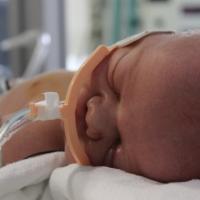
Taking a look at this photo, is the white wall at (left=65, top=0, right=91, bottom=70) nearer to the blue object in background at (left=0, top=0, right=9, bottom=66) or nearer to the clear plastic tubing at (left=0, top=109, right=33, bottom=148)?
the blue object in background at (left=0, top=0, right=9, bottom=66)

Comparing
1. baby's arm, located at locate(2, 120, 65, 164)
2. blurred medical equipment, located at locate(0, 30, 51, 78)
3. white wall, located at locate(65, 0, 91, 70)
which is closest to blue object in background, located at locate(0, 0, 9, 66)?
blurred medical equipment, located at locate(0, 30, 51, 78)

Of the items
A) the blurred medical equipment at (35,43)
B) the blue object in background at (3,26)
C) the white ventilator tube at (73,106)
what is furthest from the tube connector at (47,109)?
the blue object in background at (3,26)

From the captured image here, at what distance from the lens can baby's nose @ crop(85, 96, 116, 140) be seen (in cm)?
49

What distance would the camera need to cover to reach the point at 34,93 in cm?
73

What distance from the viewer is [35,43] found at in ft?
5.59

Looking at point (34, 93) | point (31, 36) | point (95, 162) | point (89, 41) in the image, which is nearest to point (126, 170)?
point (95, 162)

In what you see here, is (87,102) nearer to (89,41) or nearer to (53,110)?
(53,110)

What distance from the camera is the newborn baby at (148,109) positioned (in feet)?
1.40

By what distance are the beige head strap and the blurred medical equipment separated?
44.1 inches

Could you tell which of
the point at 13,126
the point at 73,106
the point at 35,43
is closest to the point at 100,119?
the point at 73,106

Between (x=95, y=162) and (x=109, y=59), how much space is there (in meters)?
0.11

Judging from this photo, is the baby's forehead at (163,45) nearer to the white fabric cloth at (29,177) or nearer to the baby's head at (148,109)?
the baby's head at (148,109)

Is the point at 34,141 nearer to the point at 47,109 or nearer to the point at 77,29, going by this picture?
the point at 47,109

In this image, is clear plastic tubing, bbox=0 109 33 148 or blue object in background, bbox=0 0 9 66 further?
blue object in background, bbox=0 0 9 66
